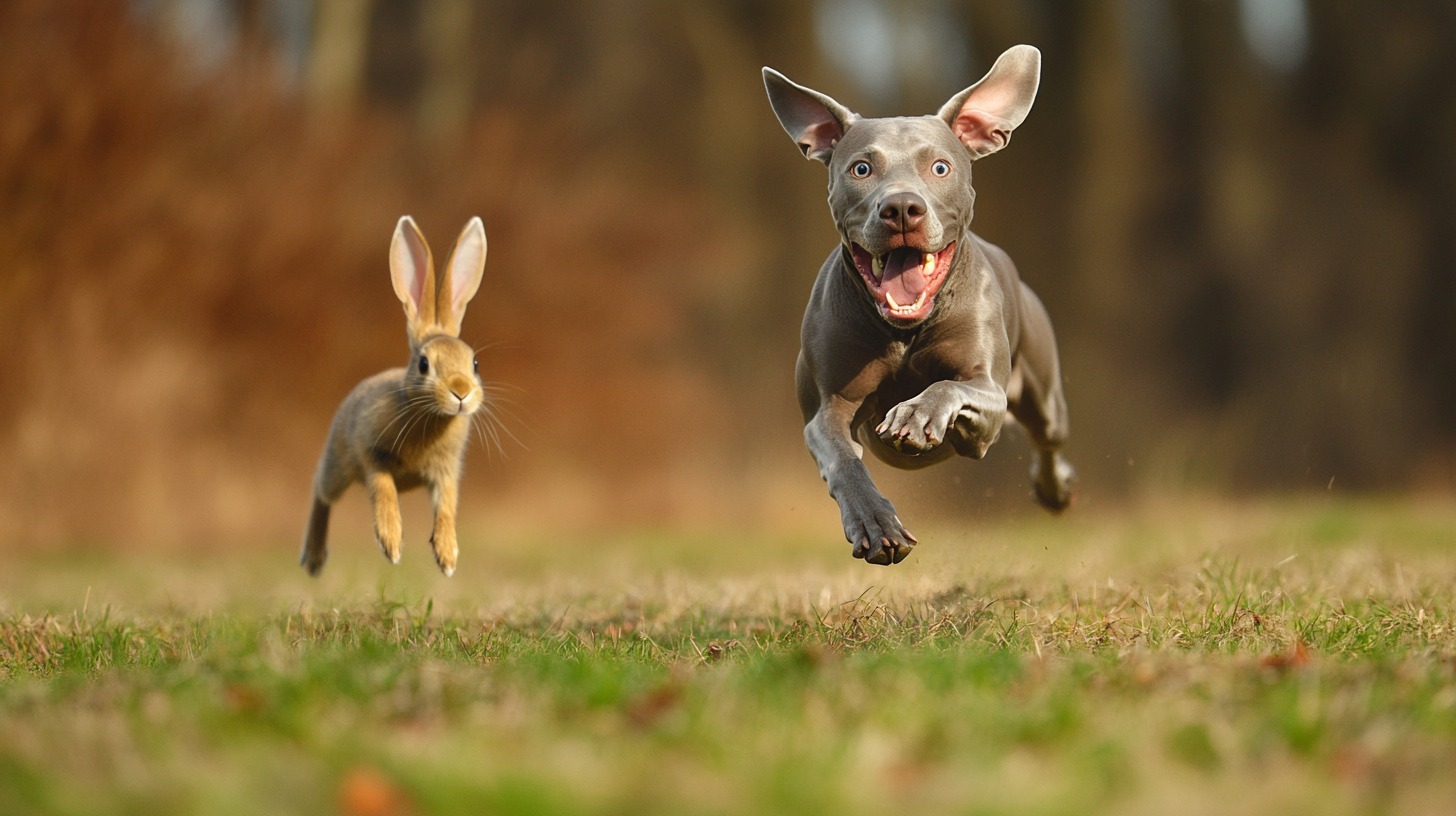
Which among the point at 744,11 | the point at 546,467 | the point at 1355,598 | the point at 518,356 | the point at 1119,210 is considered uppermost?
the point at 744,11

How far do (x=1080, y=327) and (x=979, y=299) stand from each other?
16.0m

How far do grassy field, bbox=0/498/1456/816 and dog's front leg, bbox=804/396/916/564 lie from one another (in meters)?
0.26

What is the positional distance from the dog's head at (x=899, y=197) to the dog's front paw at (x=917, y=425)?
12.1 inches

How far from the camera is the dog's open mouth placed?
471cm

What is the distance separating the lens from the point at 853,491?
4.66 m

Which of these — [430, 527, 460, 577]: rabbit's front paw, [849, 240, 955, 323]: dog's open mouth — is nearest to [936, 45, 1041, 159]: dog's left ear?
[849, 240, 955, 323]: dog's open mouth

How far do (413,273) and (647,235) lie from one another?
12.1 metres

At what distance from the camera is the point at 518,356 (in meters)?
15.2

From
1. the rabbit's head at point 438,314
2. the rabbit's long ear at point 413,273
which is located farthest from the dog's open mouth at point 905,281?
the rabbit's long ear at point 413,273

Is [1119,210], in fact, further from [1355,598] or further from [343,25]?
[1355,598]

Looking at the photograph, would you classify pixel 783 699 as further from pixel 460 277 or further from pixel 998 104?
pixel 998 104

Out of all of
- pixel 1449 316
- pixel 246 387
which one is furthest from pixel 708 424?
pixel 1449 316

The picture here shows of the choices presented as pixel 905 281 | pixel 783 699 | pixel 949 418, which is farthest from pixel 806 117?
pixel 783 699

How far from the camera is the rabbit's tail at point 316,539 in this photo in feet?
17.6
